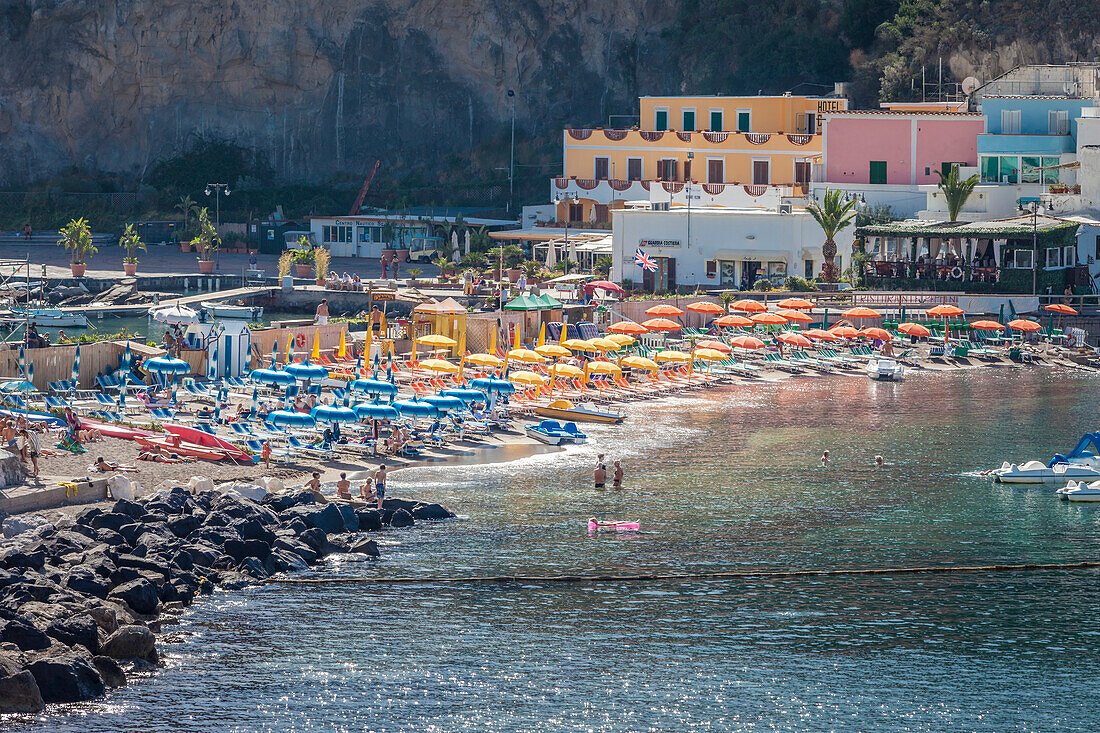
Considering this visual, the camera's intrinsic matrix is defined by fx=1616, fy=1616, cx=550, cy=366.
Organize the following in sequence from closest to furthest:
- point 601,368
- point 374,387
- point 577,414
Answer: point 374,387 < point 577,414 < point 601,368

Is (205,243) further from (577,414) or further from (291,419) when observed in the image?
(291,419)

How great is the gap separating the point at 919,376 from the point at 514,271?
23092 mm

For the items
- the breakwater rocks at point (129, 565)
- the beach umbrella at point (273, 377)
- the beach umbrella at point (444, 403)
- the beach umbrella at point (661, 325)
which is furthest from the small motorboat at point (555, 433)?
the beach umbrella at point (661, 325)

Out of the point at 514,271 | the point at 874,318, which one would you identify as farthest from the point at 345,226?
the point at 874,318

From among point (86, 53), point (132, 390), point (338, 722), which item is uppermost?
point (86, 53)

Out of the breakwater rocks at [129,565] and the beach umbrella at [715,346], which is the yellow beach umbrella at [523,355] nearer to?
the beach umbrella at [715,346]

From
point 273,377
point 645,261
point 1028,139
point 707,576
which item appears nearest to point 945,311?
point 645,261

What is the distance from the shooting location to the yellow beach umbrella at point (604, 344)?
5897cm

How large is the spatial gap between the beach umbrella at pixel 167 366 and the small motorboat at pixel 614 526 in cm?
1804

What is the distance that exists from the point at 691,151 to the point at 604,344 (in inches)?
1282

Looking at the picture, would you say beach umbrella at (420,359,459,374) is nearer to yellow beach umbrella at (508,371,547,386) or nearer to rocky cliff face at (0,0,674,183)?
yellow beach umbrella at (508,371,547,386)

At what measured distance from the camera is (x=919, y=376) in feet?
205

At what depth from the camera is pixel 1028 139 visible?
7950cm

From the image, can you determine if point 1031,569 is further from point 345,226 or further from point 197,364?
point 345,226
